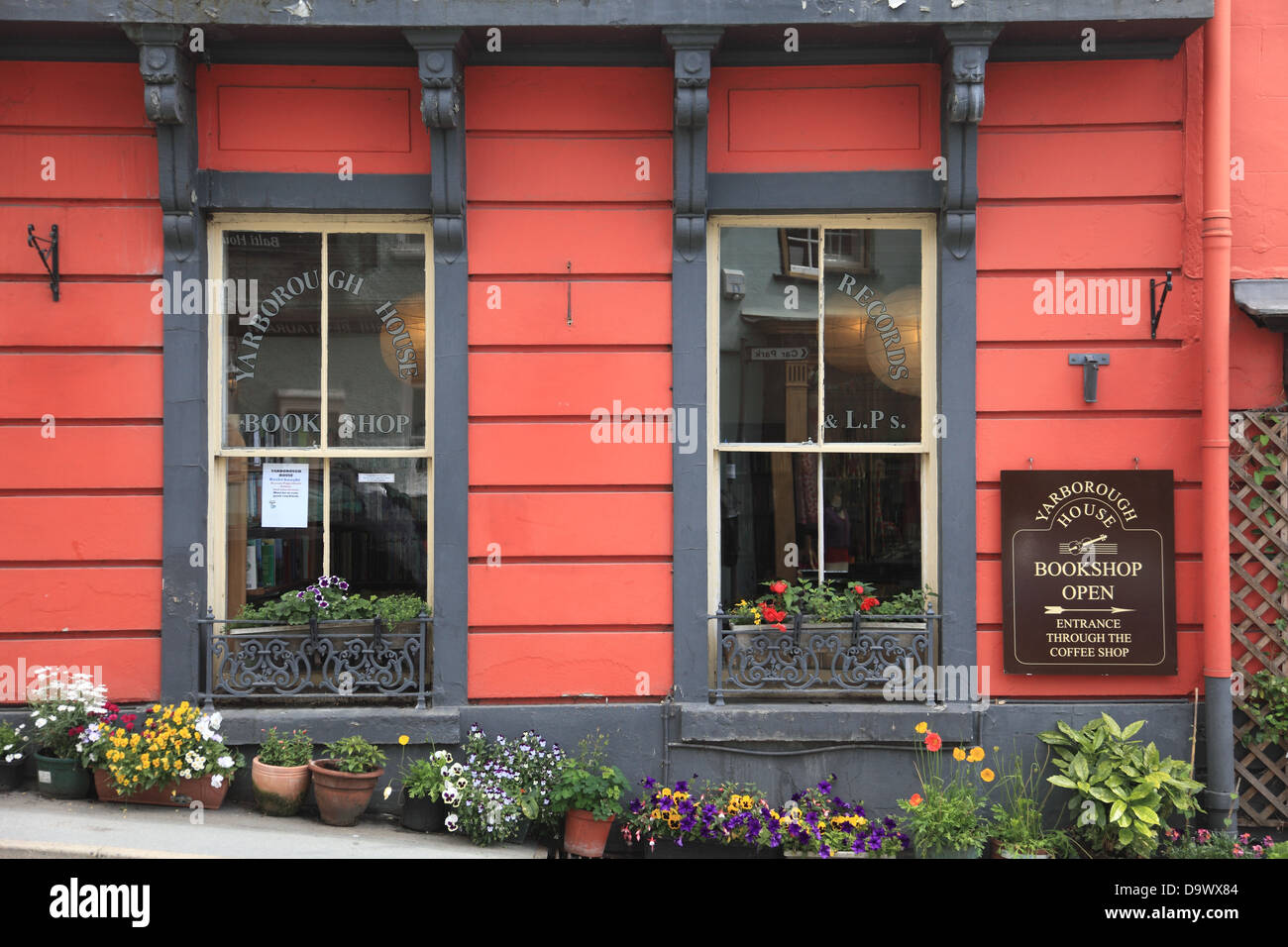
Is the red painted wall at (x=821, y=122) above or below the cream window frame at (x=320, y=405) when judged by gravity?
above

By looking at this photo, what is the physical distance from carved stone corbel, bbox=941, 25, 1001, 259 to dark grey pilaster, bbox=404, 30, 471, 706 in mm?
2954

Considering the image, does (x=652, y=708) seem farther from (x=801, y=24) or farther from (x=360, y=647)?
(x=801, y=24)

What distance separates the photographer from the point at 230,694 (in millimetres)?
6121

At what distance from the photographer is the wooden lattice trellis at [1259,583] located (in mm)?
6180

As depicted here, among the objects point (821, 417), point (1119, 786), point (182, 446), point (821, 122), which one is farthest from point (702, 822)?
point (821, 122)

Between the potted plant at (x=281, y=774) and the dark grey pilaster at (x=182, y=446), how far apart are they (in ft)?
2.06

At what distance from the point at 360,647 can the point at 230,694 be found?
2.72 ft

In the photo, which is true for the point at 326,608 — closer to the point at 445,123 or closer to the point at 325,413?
the point at 325,413

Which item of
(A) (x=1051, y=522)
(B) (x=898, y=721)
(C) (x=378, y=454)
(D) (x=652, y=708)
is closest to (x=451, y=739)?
(D) (x=652, y=708)

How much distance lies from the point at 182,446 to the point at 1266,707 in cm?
688

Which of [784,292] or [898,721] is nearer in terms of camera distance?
[898,721]

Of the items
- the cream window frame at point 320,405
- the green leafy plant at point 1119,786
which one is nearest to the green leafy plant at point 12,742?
the cream window frame at point 320,405

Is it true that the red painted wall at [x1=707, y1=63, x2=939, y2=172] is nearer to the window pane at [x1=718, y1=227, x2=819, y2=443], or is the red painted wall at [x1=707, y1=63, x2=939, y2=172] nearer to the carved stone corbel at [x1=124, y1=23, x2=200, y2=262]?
the window pane at [x1=718, y1=227, x2=819, y2=443]

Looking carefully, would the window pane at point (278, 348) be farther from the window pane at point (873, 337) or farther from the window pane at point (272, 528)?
the window pane at point (873, 337)
